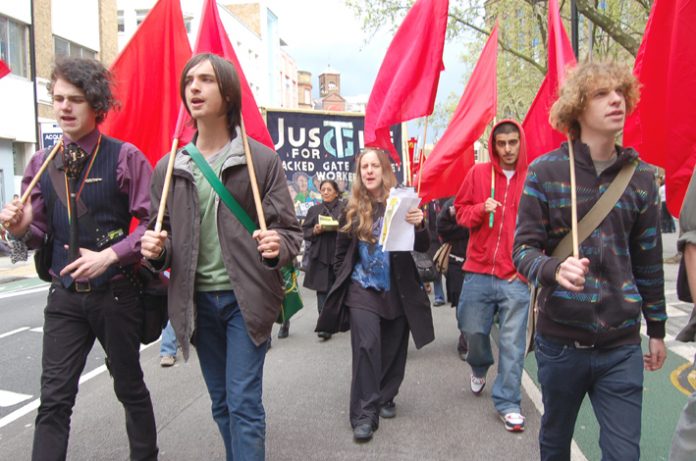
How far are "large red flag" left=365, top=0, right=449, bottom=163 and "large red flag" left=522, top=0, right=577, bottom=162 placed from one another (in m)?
0.84

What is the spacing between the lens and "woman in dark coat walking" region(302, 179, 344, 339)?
290 inches

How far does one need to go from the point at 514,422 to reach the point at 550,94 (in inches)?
89.2

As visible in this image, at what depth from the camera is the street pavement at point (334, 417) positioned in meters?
3.94

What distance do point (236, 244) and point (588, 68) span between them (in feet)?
5.65

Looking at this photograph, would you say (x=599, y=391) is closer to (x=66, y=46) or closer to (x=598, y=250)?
(x=598, y=250)

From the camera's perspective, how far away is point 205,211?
9.72 ft

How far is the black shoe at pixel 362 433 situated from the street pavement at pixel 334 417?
50 millimetres

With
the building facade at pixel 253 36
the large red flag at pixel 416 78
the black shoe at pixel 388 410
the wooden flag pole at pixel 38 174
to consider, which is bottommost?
the black shoe at pixel 388 410

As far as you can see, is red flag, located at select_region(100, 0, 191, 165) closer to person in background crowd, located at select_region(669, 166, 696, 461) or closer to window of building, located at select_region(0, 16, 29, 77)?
person in background crowd, located at select_region(669, 166, 696, 461)

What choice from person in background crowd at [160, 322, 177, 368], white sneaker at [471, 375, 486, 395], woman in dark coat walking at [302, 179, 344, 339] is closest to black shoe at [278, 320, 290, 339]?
woman in dark coat walking at [302, 179, 344, 339]

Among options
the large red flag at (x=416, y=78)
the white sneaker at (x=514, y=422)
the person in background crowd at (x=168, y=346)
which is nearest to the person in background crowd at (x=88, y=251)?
the large red flag at (x=416, y=78)

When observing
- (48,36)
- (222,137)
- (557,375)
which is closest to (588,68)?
(557,375)

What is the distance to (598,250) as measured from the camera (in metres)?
2.56

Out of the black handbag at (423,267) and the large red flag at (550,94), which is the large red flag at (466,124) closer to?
the large red flag at (550,94)
